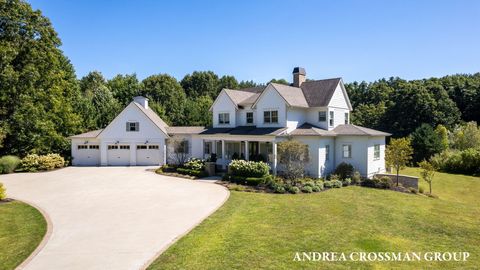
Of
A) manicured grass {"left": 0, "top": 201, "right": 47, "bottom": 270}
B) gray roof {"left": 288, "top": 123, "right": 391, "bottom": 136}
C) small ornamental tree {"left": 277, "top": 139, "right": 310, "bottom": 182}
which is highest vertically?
gray roof {"left": 288, "top": 123, "right": 391, "bottom": 136}

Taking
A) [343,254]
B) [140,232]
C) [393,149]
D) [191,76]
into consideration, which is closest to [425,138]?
[393,149]

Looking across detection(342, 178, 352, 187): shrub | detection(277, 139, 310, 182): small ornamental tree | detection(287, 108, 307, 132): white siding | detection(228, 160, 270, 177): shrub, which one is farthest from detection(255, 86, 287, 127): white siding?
detection(342, 178, 352, 187): shrub

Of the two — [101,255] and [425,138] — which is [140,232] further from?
[425,138]

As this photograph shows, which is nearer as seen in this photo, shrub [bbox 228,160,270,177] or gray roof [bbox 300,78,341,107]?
shrub [bbox 228,160,270,177]

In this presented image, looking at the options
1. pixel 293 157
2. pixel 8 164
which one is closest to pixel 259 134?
pixel 293 157

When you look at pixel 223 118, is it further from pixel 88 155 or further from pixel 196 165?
pixel 88 155

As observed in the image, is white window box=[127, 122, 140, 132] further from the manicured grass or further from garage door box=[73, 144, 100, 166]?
the manicured grass

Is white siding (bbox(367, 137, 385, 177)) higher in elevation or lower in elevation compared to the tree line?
lower
